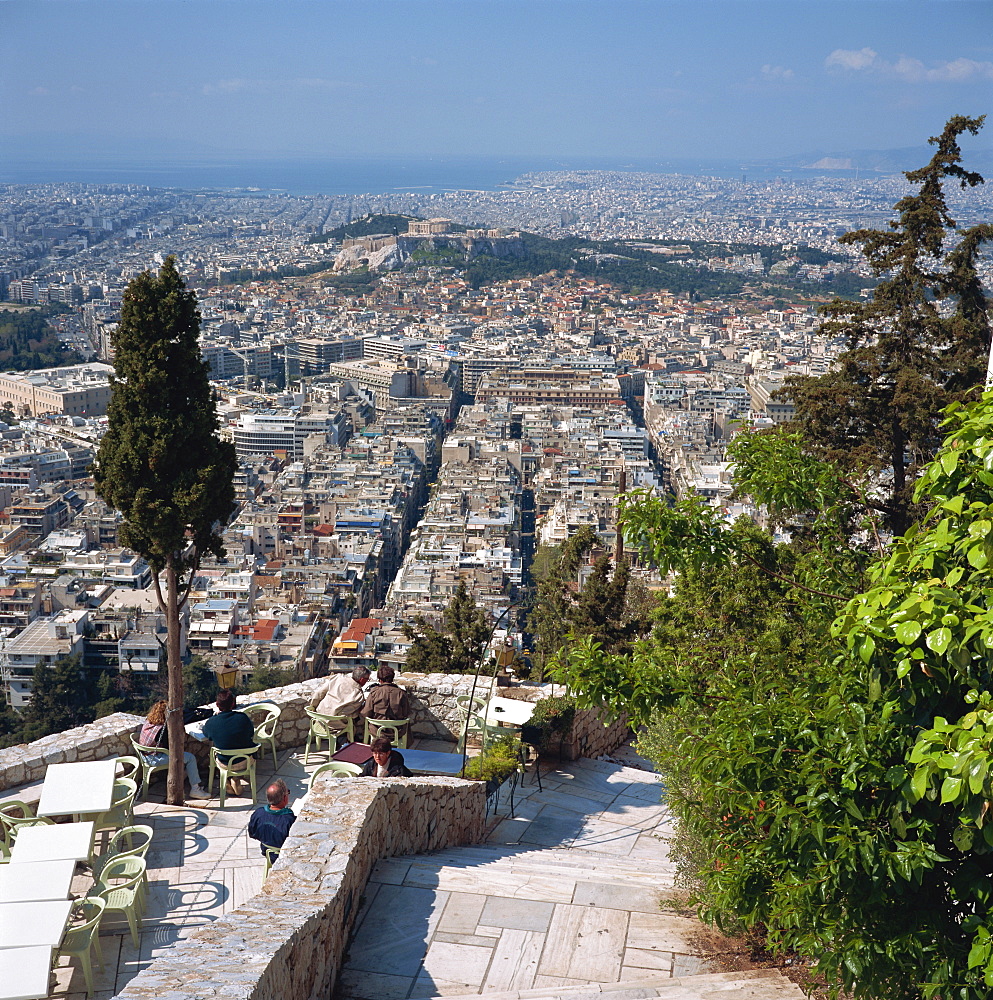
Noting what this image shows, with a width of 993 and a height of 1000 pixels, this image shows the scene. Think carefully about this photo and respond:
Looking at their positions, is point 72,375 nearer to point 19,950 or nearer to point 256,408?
point 256,408

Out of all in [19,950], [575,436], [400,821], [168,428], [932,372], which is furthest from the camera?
[575,436]

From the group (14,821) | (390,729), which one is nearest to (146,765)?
(14,821)

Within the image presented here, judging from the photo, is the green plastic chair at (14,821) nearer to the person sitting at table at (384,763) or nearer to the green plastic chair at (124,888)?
the green plastic chair at (124,888)

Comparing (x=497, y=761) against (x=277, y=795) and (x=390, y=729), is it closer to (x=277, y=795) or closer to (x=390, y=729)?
(x=390, y=729)

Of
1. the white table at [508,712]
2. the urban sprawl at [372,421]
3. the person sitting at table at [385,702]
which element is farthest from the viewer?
the urban sprawl at [372,421]

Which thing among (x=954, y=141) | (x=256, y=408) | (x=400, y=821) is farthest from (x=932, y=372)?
(x=256, y=408)

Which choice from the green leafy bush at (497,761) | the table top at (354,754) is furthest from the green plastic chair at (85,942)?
the green leafy bush at (497,761)
